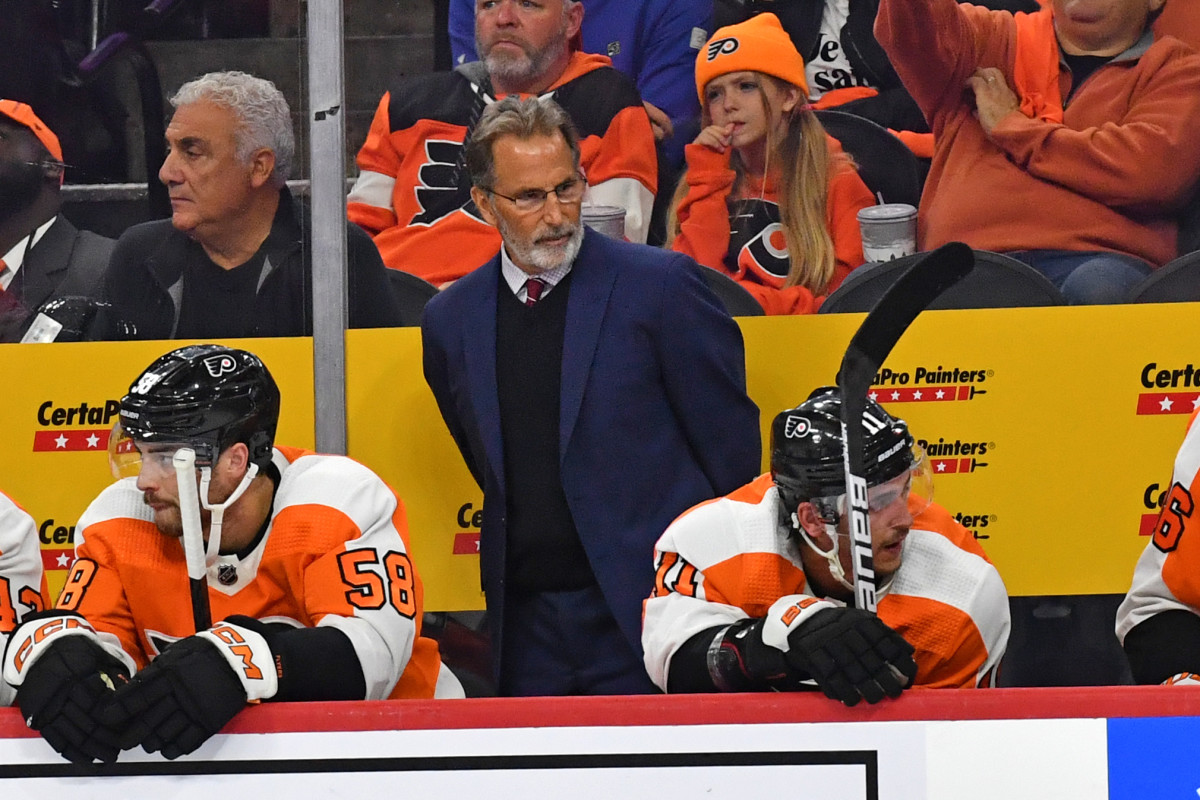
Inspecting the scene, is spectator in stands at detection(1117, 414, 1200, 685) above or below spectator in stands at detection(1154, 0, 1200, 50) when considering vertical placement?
below

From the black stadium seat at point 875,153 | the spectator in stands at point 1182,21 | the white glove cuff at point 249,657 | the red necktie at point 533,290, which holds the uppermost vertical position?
the spectator in stands at point 1182,21

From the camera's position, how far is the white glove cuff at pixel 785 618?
6.15 feet

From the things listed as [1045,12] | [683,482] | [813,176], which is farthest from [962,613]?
[1045,12]

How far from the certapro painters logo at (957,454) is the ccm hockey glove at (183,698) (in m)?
1.96

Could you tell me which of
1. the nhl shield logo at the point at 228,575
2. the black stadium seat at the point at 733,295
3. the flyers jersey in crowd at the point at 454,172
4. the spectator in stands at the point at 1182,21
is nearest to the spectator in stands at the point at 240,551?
the nhl shield logo at the point at 228,575

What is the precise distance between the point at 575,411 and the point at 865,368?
34.9 inches

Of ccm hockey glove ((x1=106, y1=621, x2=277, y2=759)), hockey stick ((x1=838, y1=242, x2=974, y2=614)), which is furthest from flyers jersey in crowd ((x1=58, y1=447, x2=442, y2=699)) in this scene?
hockey stick ((x1=838, y1=242, x2=974, y2=614))

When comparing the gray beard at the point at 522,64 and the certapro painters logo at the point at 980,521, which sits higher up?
the gray beard at the point at 522,64

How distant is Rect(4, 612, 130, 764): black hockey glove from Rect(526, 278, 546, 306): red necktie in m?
1.15

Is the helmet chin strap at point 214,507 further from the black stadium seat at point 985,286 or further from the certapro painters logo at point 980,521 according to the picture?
the certapro painters logo at point 980,521

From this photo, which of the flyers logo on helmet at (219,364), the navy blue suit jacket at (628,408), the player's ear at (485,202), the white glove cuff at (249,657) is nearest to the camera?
the white glove cuff at (249,657)

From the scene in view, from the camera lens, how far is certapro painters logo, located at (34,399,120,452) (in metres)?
3.41

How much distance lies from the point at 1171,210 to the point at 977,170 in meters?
0.45

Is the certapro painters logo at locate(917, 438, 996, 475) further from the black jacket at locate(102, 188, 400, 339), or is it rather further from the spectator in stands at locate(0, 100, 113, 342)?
the spectator in stands at locate(0, 100, 113, 342)
